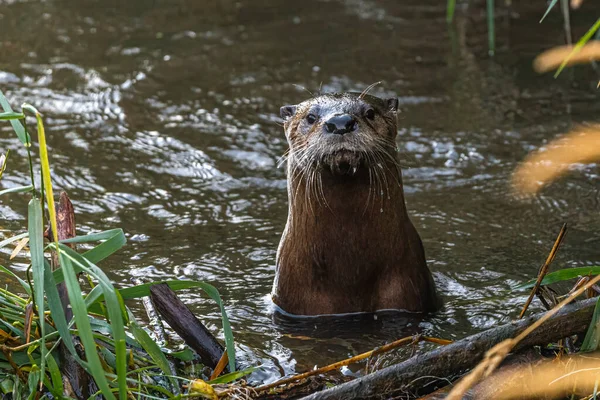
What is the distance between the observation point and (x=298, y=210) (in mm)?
3820

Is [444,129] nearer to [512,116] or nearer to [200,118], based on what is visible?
[512,116]

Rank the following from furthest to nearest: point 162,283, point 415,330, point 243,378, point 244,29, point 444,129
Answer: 1. point 244,29
2. point 444,129
3. point 415,330
4. point 243,378
5. point 162,283

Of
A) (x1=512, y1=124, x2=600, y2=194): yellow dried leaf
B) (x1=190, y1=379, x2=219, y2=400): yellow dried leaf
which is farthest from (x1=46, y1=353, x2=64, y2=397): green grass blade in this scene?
(x1=512, y1=124, x2=600, y2=194): yellow dried leaf

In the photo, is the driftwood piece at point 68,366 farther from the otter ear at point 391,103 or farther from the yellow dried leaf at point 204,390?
the otter ear at point 391,103

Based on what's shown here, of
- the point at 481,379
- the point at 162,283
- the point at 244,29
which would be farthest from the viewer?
the point at 244,29

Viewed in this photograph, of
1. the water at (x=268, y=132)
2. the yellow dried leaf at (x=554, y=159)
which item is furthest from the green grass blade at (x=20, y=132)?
the yellow dried leaf at (x=554, y=159)

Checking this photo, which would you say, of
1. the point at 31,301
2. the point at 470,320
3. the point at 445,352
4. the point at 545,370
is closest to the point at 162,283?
the point at 31,301

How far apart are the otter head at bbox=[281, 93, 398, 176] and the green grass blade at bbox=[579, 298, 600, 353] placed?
1.14 meters

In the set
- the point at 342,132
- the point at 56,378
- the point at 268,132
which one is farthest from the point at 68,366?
the point at 268,132

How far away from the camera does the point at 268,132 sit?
6316mm

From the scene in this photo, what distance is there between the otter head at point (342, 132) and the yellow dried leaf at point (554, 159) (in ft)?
6.22

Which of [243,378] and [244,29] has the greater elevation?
[244,29]

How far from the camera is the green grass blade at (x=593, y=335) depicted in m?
2.59

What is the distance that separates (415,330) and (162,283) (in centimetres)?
123
